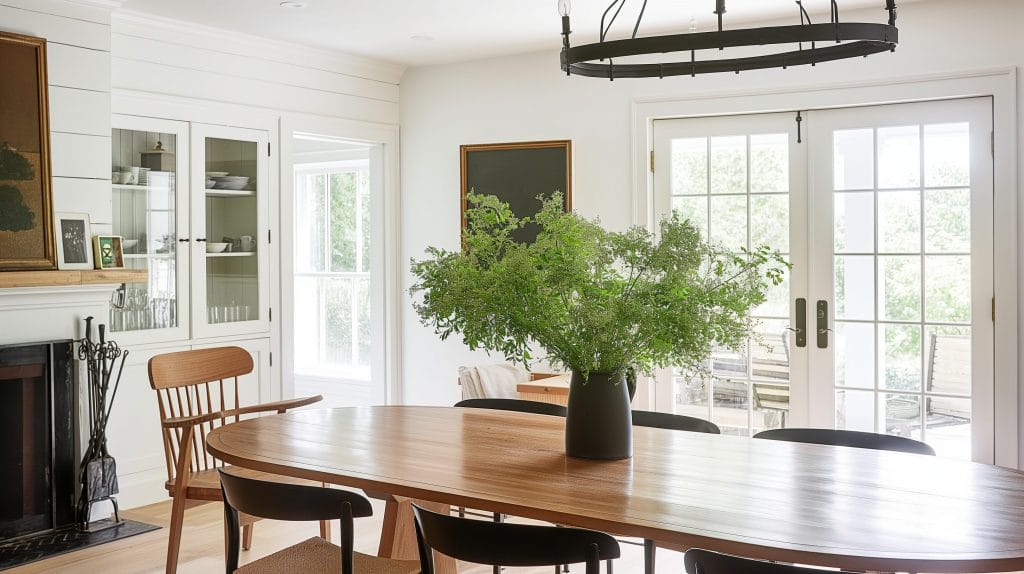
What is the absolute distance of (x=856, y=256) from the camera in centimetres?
495

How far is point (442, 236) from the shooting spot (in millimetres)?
6262

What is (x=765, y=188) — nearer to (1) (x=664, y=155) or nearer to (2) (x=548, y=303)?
(1) (x=664, y=155)

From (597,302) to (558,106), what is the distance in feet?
11.5

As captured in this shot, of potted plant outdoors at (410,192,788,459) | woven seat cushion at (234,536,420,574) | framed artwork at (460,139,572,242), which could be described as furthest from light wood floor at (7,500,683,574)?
framed artwork at (460,139,572,242)

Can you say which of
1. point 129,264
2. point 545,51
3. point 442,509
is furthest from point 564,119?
point 442,509

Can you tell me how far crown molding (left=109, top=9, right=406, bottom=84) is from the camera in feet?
16.0

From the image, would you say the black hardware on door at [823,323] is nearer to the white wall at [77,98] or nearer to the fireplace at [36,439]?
the white wall at [77,98]

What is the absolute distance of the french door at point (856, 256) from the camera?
469cm

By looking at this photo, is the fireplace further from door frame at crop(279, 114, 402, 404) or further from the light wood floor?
door frame at crop(279, 114, 402, 404)

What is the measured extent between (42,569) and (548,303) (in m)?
2.78

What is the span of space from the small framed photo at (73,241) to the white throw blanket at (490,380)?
6.18ft

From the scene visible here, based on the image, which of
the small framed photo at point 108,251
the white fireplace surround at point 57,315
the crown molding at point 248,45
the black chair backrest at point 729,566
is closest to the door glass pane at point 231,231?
the crown molding at point 248,45

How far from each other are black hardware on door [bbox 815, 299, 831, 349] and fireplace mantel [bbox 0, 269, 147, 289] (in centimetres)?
347

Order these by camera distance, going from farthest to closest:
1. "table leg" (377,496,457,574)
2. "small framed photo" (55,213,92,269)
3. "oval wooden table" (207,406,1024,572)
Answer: "small framed photo" (55,213,92,269) → "table leg" (377,496,457,574) → "oval wooden table" (207,406,1024,572)
